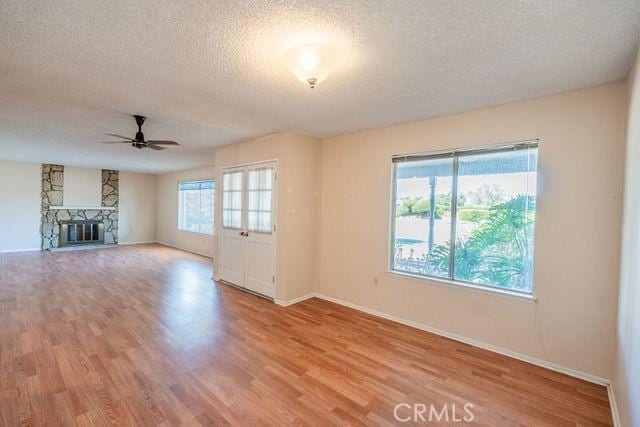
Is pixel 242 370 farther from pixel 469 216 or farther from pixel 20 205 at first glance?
pixel 20 205

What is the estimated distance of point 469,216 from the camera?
3.09m

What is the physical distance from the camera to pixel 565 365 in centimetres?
250

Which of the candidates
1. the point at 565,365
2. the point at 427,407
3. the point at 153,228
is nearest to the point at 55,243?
the point at 153,228

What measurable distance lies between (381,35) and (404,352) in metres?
2.72

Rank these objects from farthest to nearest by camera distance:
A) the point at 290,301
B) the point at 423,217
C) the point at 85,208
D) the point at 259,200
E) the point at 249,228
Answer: the point at 85,208 → the point at 249,228 → the point at 259,200 → the point at 290,301 → the point at 423,217

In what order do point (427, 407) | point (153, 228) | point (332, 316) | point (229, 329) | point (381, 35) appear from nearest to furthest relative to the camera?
point (381, 35), point (427, 407), point (229, 329), point (332, 316), point (153, 228)

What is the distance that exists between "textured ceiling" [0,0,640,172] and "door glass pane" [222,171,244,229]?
1.57m

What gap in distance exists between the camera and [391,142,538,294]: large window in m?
2.78

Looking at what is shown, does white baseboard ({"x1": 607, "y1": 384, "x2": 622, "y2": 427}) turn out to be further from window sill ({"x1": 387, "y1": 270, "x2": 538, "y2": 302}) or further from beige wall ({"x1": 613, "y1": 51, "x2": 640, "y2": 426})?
window sill ({"x1": 387, "y1": 270, "x2": 538, "y2": 302})

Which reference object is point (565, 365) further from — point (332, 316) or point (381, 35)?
point (381, 35)

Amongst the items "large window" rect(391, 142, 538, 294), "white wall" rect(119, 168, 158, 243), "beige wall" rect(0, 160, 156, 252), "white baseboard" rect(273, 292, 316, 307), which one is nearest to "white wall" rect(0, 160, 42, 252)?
"beige wall" rect(0, 160, 156, 252)

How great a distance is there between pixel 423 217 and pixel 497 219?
2.57ft

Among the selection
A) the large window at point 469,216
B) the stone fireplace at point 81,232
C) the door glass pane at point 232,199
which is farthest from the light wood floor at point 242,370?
the stone fireplace at point 81,232

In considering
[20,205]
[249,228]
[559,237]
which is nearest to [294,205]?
[249,228]
